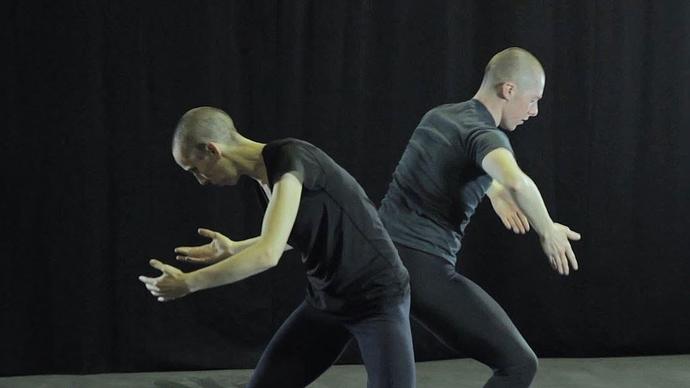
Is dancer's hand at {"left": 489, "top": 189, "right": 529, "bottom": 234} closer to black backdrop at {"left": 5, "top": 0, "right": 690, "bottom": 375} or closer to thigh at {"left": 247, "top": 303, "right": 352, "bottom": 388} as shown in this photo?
thigh at {"left": 247, "top": 303, "right": 352, "bottom": 388}

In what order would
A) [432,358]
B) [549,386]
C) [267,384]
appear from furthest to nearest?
[432,358] → [549,386] → [267,384]

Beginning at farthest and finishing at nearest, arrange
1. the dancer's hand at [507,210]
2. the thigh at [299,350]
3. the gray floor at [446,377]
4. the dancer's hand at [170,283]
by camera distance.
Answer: the gray floor at [446,377]
the dancer's hand at [507,210]
the thigh at [299,350]
the dancer's hand at [170,283]

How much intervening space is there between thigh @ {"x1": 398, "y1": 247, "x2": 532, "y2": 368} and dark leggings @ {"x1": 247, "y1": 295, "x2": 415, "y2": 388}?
276mm

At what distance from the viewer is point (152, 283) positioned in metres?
2.24

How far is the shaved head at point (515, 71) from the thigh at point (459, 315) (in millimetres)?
544

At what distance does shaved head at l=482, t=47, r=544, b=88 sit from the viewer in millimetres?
2969

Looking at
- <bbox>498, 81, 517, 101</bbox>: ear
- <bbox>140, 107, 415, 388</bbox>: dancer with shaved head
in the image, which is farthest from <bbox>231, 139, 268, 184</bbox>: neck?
<bbox>498, 81, 517, 101</bbox>: ear

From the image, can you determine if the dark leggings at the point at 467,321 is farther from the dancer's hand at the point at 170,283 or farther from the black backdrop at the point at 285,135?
the black backdrop at the point at 285,135

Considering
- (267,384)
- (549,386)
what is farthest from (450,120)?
(549,386)

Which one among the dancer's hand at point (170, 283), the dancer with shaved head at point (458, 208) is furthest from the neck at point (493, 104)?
the dancer's hand at point (170, 283)

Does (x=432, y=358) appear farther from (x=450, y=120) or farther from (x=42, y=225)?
(x=450, y=120)

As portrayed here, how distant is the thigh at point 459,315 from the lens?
2.82m

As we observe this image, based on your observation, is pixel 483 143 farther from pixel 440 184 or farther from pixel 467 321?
pixel 467 321

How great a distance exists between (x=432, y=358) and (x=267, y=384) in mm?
2556
